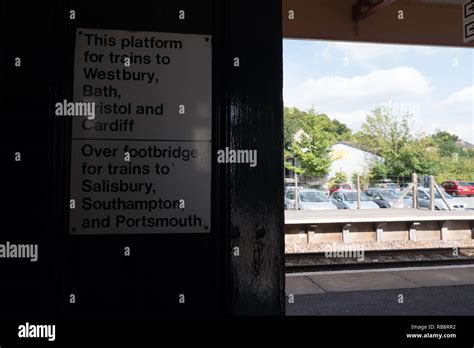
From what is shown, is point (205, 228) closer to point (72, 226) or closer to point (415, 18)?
point (72, 226)

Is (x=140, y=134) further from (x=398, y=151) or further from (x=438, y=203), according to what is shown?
(x=398, y=151)

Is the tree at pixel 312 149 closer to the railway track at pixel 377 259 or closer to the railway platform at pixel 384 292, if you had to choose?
the railway track at pixel 377 259

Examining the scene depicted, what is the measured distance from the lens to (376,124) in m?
35.6

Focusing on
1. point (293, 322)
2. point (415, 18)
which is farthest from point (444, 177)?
point (293, 322)

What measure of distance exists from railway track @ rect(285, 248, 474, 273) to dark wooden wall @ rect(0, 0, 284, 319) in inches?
228

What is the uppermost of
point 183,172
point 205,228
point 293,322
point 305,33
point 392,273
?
point 305,33

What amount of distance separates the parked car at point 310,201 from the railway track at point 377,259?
238 inches

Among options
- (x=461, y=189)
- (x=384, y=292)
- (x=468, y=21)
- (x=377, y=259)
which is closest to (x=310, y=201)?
(x=377, y=259)

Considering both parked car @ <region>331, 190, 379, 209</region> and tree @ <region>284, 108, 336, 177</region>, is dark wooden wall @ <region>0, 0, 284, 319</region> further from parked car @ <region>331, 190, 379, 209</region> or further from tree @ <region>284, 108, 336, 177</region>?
tree @ <region>284, 108, 336, 177</region>

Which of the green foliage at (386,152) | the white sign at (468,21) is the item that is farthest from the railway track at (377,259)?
the green foliage at (386,152)

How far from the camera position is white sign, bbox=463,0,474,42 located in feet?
24.4

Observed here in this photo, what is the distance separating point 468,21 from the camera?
757 cm

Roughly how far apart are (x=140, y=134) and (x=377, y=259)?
7.95m

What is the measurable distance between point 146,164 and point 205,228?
325 millimetres
